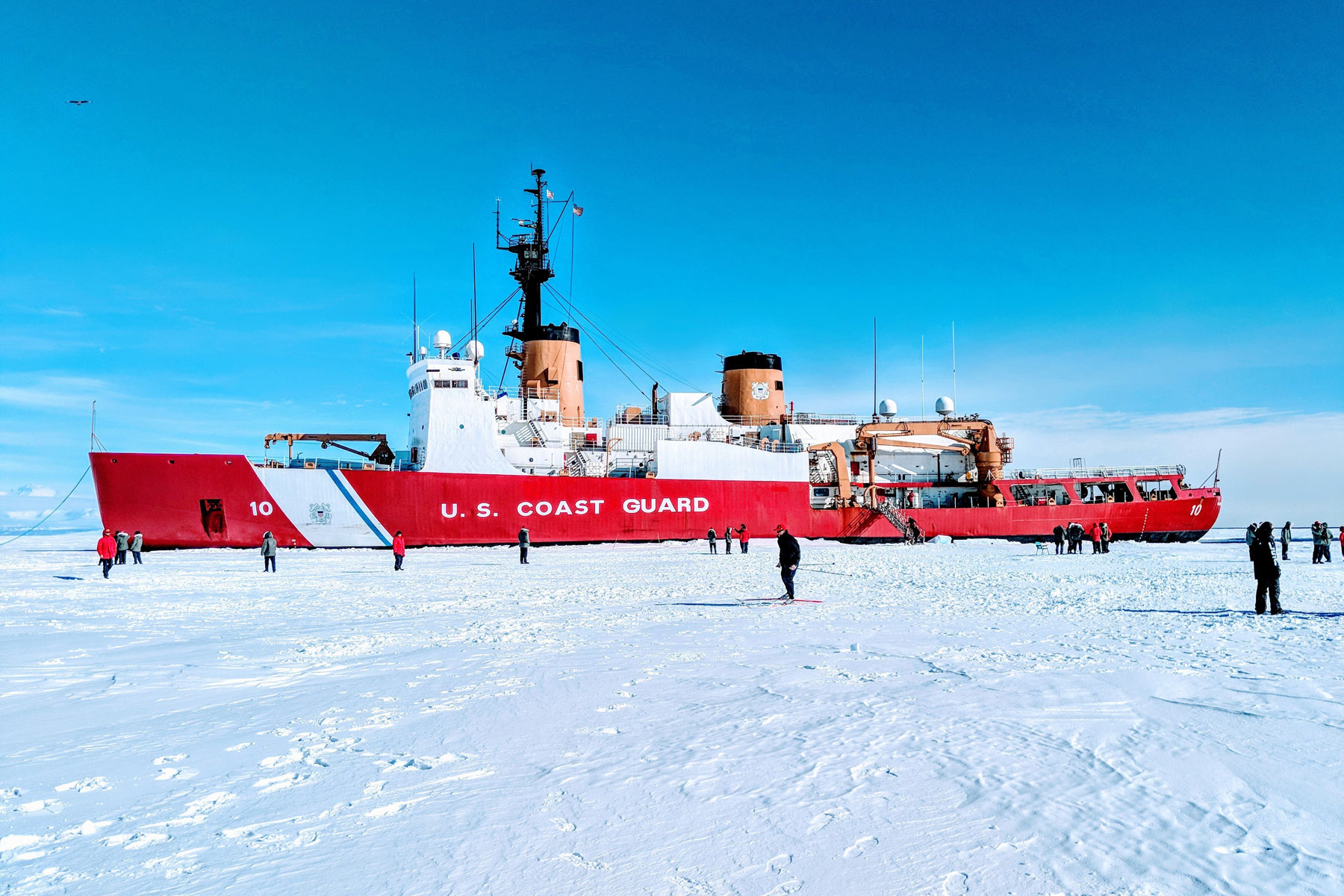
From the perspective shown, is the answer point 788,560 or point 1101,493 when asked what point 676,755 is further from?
point 1101,493

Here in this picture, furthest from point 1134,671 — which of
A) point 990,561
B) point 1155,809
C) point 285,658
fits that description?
point 990,561

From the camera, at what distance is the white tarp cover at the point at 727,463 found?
2806cm

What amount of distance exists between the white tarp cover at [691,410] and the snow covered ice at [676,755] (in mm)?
21724

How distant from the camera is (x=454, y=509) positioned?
25250 mm

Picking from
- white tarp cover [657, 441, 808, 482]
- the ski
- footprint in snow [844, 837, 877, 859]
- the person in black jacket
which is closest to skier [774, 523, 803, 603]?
the ski

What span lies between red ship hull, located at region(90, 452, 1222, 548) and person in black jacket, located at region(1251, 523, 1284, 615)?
1966 cm

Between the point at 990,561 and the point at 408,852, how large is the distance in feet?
63.4

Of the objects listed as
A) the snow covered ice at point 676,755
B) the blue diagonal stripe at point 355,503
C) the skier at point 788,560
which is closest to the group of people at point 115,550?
the blue diagonal stripe at point 355,503

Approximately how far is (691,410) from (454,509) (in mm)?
10641

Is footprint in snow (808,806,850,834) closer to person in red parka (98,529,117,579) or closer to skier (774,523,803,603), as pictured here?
skier (774,523,803,603)

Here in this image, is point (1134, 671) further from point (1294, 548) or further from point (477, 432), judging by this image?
point (1294, 548)

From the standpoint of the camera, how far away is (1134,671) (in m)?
6.09

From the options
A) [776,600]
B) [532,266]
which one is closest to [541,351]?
[532,266]

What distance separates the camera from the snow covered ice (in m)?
2.86
